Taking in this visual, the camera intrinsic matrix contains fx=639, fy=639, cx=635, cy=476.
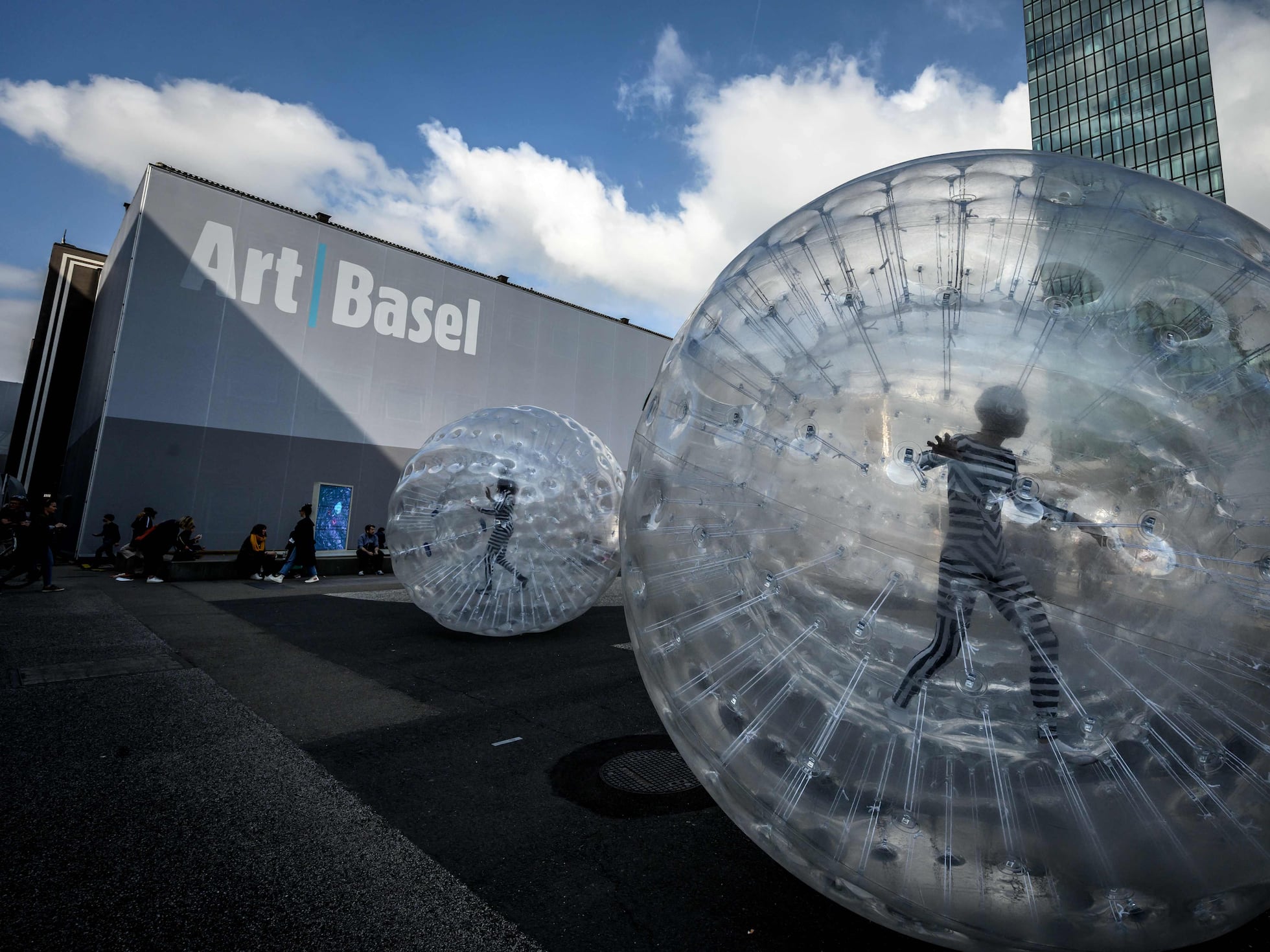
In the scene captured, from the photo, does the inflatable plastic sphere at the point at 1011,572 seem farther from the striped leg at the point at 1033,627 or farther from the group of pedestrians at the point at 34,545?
the group of pedestrians at the point at 34,545

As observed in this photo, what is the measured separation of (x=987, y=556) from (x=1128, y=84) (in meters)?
96.5

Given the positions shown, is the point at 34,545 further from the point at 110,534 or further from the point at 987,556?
the point at 987,556

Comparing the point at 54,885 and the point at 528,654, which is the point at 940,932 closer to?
the point at 54,885

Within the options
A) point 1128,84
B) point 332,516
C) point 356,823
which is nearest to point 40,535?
point 332,516

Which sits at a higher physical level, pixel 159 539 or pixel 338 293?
pixel 338 293

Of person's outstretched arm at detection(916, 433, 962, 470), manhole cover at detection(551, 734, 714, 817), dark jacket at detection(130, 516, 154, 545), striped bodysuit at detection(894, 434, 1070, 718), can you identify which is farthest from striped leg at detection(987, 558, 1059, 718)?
dark jacket at detection(130, 516, 154, 545)

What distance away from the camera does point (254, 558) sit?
12969 millimetres

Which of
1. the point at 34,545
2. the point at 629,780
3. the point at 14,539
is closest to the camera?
the point at 629,780

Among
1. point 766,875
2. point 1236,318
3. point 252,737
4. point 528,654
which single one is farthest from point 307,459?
point 1236,318

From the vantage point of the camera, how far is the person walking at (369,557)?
15.5 meters

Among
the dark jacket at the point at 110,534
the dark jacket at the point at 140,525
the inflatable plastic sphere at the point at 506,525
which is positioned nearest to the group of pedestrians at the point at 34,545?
the dark jacket at the point at 140,525

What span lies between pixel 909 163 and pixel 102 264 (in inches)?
1171

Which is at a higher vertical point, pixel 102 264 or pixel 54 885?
pixel 102 264

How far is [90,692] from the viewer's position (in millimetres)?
4539
